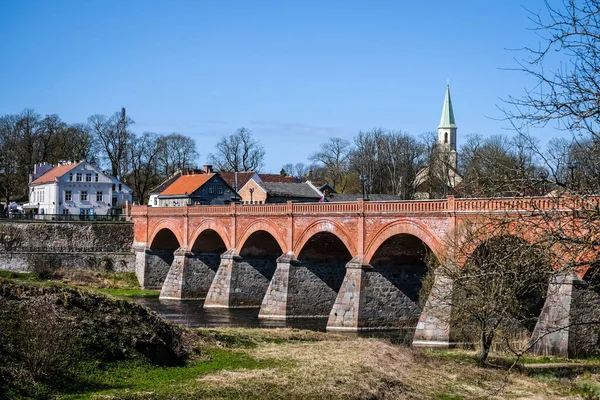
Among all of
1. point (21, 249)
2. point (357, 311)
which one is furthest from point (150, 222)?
point (357, 311)

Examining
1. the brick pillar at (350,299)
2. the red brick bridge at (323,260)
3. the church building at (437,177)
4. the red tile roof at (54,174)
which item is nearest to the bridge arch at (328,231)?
the red brick bridge at (323,260)

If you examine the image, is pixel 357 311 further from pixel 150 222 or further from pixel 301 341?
pixel 150 222

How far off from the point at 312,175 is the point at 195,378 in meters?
97.7

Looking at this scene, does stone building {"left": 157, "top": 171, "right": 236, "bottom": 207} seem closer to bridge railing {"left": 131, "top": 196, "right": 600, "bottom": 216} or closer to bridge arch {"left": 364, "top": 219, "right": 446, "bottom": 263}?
bridge railing {"left": 131, "top": 196, "right": 600, "bottom": 216}

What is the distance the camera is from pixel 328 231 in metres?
40.1

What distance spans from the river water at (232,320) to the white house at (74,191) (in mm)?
27687

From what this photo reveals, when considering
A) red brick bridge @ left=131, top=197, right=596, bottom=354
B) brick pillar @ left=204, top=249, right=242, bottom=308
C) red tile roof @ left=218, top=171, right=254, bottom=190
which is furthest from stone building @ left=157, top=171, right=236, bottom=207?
brick pillar @ left=204, top=249, right=242, bottom=308

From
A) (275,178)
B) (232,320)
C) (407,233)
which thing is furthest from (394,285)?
(275,178)

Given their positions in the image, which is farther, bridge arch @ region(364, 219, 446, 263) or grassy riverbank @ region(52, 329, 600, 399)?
bridge arch @ region(364, 219, 446, 263)

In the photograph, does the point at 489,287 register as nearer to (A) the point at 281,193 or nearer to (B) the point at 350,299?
(B) the point at 350,299

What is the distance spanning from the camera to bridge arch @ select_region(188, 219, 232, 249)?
164 ft

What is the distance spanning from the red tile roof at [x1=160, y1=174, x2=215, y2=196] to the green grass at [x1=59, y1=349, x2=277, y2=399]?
1861 inches

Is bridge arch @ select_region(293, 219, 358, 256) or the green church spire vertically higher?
the green church spire

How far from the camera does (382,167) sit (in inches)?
3455
